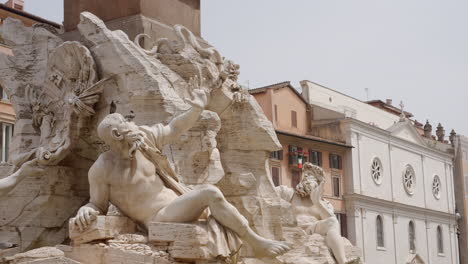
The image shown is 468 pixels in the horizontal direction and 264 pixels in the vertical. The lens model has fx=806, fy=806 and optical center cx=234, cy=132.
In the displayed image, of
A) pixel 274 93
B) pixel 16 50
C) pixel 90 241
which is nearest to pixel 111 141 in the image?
pixel 90 241

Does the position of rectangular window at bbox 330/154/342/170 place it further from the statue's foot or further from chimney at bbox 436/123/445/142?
the statue's foot

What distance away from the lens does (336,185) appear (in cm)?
4138

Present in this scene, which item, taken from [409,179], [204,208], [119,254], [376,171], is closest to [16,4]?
[376,171]

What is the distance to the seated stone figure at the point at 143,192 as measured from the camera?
781 cm

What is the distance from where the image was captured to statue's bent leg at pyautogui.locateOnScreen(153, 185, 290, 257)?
25.6 feet

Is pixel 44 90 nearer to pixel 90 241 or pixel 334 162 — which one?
pixel 90 241

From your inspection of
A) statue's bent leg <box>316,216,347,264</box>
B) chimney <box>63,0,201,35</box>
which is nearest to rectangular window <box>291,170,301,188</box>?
chimney <box>63,0,201,35</box>

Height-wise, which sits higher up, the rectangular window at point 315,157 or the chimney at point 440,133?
the chimney at point 440,133

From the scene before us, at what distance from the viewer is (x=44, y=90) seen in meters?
10.3

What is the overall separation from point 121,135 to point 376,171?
38.0 meters

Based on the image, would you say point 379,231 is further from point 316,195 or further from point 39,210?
point 39,210

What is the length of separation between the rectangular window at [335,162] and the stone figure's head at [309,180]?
29900 mm

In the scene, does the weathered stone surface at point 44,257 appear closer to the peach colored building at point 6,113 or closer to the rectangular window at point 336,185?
the peach colored building at point 6,113

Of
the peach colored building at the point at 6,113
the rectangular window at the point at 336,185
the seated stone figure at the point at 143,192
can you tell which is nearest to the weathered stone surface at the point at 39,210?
the seated stone figure at the point at 143,192
